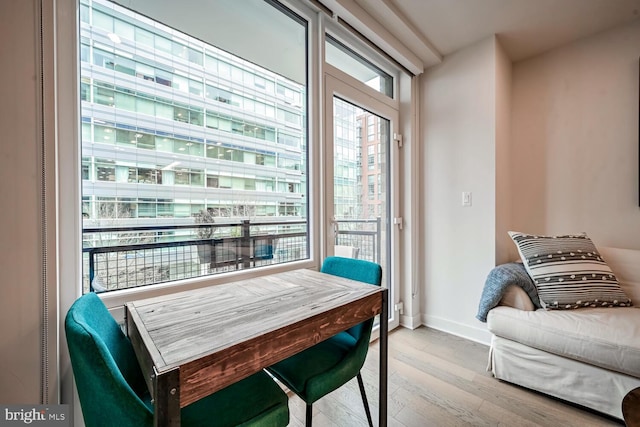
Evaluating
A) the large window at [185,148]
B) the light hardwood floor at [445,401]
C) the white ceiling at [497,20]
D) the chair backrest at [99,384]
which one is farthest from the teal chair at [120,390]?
the white ceiling at [497,20]

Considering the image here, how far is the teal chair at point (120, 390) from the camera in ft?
2.06

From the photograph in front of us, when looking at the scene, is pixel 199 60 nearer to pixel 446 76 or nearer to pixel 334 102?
pixel 334 102

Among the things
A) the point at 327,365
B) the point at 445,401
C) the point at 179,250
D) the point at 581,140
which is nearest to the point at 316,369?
the point at 327,365

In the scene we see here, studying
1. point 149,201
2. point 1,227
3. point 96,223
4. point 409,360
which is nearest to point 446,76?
point 409,360

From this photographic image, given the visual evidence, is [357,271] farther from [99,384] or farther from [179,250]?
[99,384]

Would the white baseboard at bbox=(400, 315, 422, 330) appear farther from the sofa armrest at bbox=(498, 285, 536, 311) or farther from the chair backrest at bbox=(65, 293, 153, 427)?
the chair backrest at bbox=(65, 293, 153, 427)

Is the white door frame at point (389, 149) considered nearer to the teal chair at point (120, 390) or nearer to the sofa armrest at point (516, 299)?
the sofa armrest at point (516, 299)

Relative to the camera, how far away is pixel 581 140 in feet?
7.61

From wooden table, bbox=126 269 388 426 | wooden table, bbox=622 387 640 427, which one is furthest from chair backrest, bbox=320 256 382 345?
wooden table, bbox=622 387 640 427

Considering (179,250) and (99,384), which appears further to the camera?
(179,250)

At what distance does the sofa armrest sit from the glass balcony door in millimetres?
952

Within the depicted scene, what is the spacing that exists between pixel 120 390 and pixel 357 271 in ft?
3.70

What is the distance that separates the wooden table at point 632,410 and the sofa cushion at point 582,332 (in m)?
0.56

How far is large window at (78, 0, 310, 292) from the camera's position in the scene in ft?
3.85
